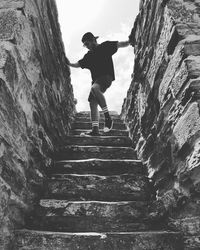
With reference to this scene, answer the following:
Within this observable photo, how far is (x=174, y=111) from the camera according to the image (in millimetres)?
2117

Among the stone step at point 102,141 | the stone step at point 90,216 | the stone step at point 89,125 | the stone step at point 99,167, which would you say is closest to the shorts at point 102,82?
the stone step at point 102,141

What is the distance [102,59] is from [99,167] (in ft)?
6.58

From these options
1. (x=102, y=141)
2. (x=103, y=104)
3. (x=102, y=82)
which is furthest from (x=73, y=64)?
(x=102, y=141)

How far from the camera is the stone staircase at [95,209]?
1.82m

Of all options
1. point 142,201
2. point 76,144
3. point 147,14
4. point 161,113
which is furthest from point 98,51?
point 142,201

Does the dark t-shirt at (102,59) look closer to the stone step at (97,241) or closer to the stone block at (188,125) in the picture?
the stone block at (188,125)

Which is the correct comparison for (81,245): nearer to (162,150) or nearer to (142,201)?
(142,201)

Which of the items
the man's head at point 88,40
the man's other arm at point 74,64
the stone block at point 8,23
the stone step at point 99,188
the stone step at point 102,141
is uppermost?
the stone block at point 8,23

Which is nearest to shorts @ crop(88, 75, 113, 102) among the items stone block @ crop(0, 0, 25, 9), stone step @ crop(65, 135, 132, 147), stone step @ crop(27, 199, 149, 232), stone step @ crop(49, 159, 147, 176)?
stone step @ crop(65, 135, 132, 147)

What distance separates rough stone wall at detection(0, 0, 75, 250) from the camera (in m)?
1.79

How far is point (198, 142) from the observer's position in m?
1.68

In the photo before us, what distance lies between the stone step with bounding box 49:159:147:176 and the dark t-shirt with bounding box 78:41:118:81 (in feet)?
5.59

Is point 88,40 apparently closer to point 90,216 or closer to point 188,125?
point 188,125

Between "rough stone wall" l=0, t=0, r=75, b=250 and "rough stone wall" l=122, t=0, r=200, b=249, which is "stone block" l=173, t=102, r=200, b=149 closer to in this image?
"rough stone wall" l=122, t=0, r=200, b=249
